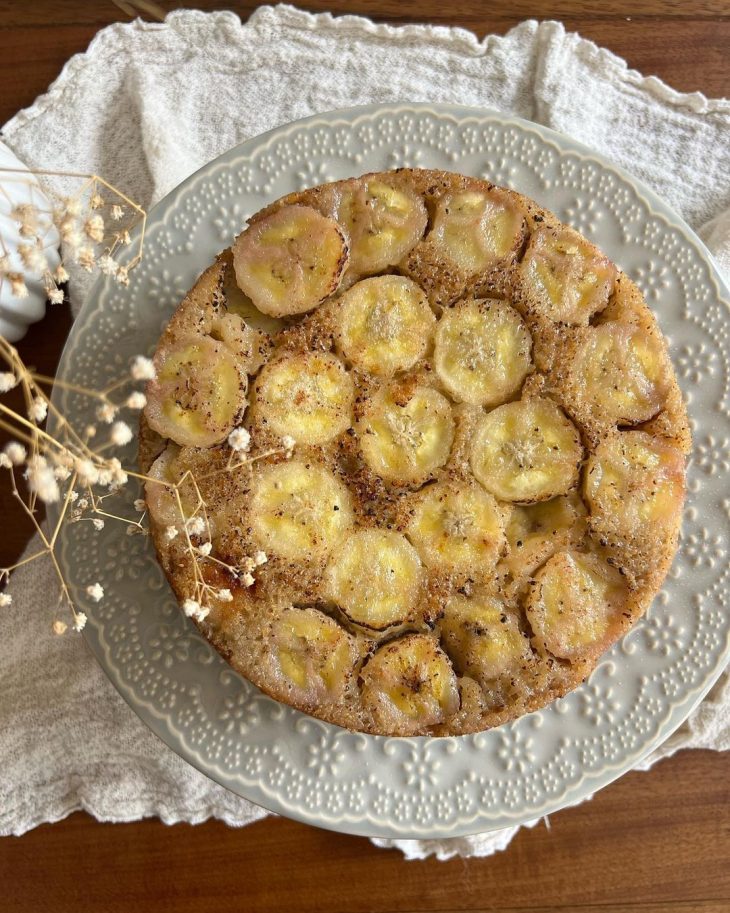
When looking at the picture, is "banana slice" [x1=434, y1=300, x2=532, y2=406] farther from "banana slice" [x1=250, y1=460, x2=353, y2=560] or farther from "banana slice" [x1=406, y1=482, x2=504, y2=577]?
"banana slice" [x1=250, y1=460, x2=353, y2=560]

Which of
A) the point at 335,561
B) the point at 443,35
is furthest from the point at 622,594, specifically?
the point at 443,35

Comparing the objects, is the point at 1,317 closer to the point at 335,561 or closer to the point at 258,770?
the point at 335,561

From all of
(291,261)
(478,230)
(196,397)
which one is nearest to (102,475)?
(196,397)

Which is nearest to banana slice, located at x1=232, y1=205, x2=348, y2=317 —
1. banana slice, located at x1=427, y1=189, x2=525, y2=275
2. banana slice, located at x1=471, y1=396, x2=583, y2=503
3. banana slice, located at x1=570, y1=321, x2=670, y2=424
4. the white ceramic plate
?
banana slice, located at x1=427, y1=189, x2=525, y2=275

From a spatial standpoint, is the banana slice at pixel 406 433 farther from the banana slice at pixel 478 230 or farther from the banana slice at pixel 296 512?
the banana slice at pixel 478 230

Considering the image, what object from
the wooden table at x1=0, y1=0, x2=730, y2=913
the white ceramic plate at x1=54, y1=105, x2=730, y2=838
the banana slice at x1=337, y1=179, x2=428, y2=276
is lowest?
the wooden table at x1=0, y1=0, x2=730, y2=913

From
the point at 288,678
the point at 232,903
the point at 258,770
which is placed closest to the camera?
the point at 288,678
